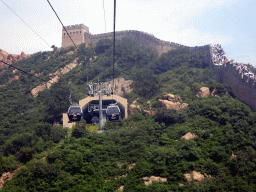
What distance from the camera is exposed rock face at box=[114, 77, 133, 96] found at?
31.7 m

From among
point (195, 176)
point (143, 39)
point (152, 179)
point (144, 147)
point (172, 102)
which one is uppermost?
point (143, 39)

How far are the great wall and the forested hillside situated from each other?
1.26 meters

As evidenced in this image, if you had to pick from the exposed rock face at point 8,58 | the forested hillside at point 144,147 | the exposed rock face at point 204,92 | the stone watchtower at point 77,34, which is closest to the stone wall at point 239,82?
the forested hillside at point 144,147

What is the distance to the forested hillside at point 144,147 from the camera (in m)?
14.2

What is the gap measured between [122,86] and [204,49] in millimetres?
14176

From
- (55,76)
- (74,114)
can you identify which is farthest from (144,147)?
(55,76)

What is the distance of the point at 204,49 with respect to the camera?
38.2m

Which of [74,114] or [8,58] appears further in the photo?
[8,58]

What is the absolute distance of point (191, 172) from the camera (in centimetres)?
1472

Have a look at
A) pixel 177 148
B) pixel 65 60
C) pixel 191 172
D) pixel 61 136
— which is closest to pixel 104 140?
pixel 61 136

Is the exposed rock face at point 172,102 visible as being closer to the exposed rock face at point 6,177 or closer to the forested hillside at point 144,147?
the forested hillside at point 144,147

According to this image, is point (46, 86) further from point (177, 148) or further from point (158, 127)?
point (177, 148)

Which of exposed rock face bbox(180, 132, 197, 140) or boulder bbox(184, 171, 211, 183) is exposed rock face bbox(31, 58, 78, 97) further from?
boulder bbox(184, 171, 211, 183)

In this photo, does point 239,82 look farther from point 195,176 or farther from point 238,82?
point 195,176
